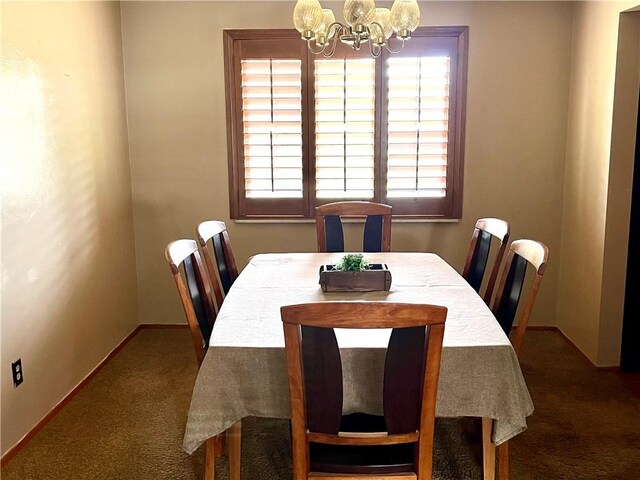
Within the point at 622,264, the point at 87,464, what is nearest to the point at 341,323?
the point at 87,464

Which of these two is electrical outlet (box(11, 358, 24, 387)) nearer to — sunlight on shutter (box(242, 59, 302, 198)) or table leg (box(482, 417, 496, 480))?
sunlight on shutter (box(242, 59, 302, 198))

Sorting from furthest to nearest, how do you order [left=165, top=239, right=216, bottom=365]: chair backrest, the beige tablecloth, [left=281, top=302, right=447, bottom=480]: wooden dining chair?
[left=165, top=239, right=216, bottom=365]: chair backrest, the beige tablecloth, [left=281, top=302, right=447, bottom=480]: wooden dining chair

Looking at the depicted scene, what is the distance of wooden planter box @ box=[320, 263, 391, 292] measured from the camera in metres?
2.29

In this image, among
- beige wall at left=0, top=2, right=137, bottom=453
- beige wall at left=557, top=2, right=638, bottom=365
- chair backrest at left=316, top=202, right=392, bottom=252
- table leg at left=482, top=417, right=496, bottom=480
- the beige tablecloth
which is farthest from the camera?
chair backrest at left=316, top=202, right=392, bottom=252

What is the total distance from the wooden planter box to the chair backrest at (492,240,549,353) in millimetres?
473

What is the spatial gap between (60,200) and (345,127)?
1888 mm

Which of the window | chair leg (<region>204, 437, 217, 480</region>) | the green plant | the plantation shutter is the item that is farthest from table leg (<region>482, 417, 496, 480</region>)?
the plantation shutter

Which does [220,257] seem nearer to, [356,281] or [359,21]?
[356,281]

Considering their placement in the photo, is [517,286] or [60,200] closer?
[517,286]

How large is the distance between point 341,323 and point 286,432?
4.72 feet

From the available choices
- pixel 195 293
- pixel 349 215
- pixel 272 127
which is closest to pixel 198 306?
pixel 195 293

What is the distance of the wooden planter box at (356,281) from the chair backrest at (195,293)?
492 mm

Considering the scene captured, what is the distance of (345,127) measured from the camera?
12.6 ft

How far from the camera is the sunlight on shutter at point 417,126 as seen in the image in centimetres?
376
